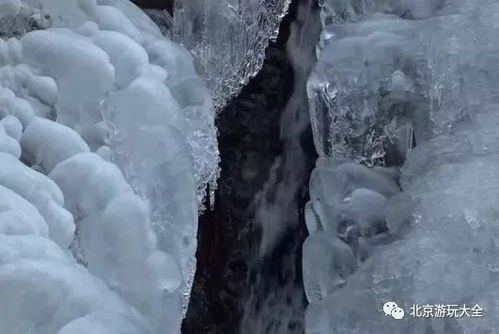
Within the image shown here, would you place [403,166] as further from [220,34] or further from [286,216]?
[286,216]

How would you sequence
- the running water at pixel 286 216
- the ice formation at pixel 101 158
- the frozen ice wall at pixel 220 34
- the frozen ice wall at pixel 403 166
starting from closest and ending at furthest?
1. the ice formation at pixel 101 158
2. the frozen ice wall at pixel 403 166
3. the frozen ice wall at pixel 220 34
4. the running water at pixel 286 216

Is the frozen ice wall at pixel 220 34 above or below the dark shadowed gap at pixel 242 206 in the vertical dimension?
above

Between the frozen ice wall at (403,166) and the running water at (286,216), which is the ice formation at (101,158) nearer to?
the frozen ice wall at (403,166)

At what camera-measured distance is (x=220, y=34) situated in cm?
187

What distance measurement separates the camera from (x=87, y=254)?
1.24 meters

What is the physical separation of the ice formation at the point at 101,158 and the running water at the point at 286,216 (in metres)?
0.58

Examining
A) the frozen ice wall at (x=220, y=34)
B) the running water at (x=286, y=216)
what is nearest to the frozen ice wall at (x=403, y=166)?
the frozen ice wall at (x=220, y=34)

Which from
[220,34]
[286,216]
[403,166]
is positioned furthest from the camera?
[286,216]

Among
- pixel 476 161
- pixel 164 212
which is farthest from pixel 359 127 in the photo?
pixel 164 212

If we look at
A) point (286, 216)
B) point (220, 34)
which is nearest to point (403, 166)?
point (220, 34)

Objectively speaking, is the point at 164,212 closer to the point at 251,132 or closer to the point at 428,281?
the point at 428,281

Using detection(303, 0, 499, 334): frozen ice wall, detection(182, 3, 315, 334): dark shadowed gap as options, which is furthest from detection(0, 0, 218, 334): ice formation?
detection(182, 3, 315, 334): dark shadowed gap

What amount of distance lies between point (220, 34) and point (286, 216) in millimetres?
540

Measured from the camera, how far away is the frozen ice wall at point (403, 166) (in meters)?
1.26
